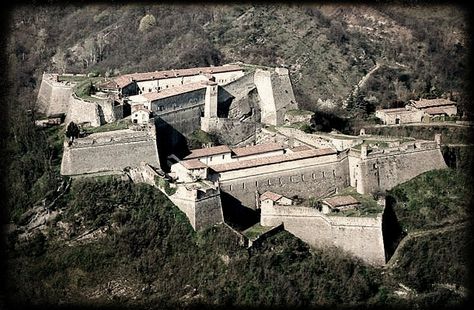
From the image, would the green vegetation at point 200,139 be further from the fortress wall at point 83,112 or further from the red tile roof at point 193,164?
the fortress wall at point 83,112

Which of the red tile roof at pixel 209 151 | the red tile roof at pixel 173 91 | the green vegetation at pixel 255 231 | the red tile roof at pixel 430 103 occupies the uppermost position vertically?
the red tile roof at pixel 173 91

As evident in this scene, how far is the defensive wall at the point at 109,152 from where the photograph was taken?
2945 cm

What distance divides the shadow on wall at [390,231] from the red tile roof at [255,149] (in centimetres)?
508

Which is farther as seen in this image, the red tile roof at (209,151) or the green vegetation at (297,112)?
the green vegetation at (297,112)

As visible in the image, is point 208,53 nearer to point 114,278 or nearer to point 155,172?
point 155,172

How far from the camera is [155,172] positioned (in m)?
29.4

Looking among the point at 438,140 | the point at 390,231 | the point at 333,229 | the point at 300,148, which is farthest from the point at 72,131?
the point at 438,140

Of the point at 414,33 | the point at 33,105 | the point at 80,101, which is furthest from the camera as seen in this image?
the point at 414,33

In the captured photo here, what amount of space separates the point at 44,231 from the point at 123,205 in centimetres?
293

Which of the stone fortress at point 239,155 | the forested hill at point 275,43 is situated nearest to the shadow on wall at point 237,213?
the stone fortress at point 239,155

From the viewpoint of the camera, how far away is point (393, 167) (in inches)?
1280

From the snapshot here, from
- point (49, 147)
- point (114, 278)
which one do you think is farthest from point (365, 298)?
point (49, 147)

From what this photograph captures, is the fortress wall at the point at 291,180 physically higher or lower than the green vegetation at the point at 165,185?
lower

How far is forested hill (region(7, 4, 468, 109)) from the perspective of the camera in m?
53.4
